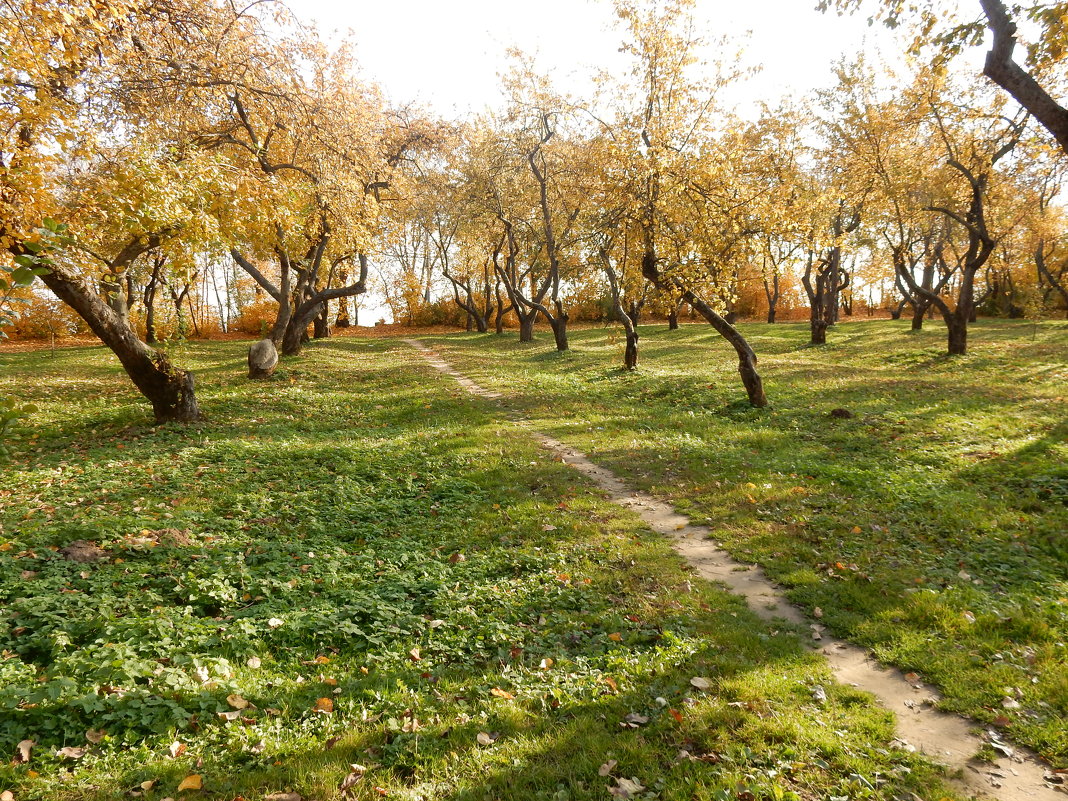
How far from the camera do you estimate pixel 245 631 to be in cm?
524

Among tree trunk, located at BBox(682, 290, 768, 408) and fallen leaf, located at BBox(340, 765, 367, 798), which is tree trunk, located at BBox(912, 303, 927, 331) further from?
fallen leaf, located at BBox(340, 765, 367, 798)

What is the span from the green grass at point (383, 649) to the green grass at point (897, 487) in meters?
1.23

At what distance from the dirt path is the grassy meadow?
0.20 meters

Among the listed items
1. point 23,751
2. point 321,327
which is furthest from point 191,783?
A: point 321,327

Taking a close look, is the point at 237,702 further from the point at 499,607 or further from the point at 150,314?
the point at 150,314

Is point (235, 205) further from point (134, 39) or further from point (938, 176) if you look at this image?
point (938, 176)

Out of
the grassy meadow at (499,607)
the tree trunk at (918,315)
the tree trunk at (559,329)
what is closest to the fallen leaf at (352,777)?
the grassy meadow at (499,607)

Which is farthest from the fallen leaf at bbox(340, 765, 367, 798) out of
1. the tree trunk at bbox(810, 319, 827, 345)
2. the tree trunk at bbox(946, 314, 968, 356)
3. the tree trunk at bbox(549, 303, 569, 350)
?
the tree trunk at bbox(810, 319, 827, 345)

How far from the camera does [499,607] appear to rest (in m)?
6.00

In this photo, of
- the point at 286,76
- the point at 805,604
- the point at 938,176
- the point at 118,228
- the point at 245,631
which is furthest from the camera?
the point at 938,176

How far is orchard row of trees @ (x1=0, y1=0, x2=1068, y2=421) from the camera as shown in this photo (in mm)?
9258

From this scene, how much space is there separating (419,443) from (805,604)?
27.3 feet

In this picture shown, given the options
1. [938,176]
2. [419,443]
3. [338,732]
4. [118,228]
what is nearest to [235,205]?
[118,228]

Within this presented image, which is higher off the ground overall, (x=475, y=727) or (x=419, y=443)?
(x=419, y=443)
